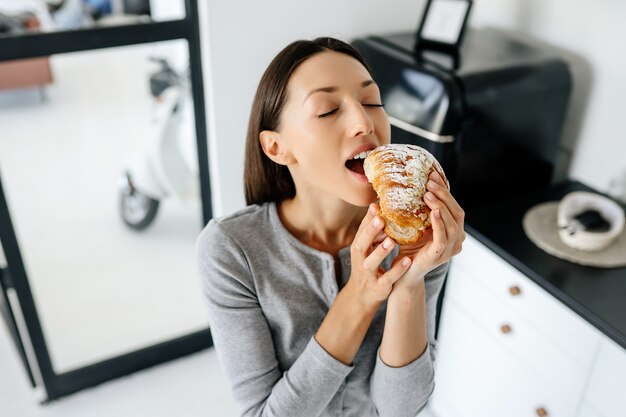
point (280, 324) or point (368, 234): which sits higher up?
point (368, 234)

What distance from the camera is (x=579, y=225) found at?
1.58 meters

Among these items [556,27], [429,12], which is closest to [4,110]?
[429,12]

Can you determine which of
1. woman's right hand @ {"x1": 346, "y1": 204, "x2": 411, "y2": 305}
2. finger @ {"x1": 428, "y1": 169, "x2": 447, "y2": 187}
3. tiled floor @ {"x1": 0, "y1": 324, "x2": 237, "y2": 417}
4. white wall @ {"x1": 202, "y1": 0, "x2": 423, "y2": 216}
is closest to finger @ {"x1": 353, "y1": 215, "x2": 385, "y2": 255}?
woman's right hand @ {"x1": 346, "y1": 204, "x2": 411, "y2": 305}

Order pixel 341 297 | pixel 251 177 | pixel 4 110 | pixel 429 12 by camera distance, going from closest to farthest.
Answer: pixel 341 297 → pixel 251 177 → pixel 429 12 → pixel 4 110

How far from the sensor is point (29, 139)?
9.53ft

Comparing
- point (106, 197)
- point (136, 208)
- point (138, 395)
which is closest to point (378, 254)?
point (138, 395)

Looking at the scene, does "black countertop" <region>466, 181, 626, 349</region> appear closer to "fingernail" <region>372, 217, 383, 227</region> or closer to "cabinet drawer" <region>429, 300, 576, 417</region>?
"cabinet drawer" <region>429, 300, 576, 417</region>

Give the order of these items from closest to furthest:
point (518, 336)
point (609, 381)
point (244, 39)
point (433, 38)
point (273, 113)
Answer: point (273, 113), point (609, 381), point (518, 336), point (244, 39), point (433, 38)

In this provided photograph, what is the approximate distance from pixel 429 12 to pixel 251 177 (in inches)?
39.8

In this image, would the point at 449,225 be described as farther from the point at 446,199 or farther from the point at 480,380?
the point at 480,380

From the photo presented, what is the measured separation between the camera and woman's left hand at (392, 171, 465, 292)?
900mm

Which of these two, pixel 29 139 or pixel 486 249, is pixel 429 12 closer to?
pixel 486 249

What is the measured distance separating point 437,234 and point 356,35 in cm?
122

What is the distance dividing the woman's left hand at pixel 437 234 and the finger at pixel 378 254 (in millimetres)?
52
